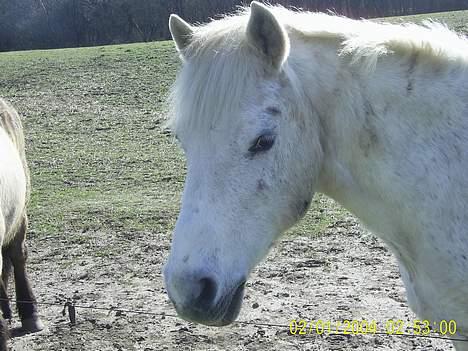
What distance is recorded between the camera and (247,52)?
2098mm

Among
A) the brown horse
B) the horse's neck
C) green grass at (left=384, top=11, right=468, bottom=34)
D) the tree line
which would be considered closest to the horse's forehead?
the horse's neck

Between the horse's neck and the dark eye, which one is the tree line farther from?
the dark eye

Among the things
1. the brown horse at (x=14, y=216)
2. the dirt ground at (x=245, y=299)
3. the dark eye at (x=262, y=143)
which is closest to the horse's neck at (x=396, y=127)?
the dark eye at (x=262, y=143)

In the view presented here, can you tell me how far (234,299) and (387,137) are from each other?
812mm

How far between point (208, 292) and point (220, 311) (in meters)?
0.10

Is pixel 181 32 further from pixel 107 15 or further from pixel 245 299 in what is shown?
pixel 107 15

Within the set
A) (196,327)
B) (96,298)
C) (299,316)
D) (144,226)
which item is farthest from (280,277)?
(144,226)

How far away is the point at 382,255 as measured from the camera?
587 cm

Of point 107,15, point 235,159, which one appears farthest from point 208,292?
point 107,15

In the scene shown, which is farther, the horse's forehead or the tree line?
the tree line

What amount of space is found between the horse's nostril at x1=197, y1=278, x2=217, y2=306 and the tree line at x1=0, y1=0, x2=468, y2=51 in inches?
1174

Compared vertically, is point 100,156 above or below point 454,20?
below

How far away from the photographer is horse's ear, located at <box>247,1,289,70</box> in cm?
202

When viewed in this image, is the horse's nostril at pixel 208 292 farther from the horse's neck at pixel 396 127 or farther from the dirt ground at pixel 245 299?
the dirt ground at pixel 245 299
